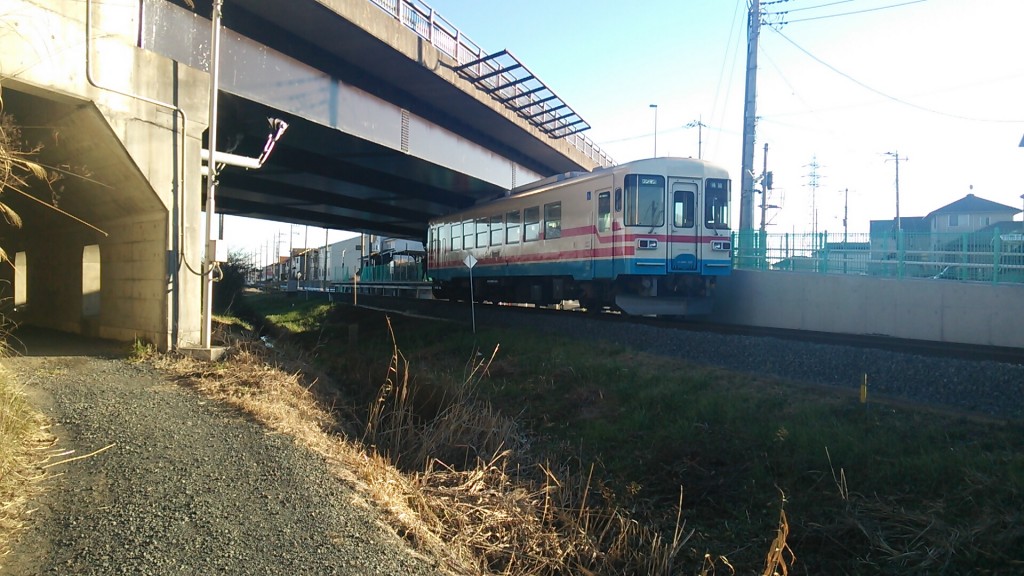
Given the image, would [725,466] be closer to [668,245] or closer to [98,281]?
[668,245]

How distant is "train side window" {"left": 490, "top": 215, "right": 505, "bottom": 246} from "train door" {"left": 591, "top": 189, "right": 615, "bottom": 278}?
5.24 metres

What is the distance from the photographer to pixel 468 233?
2244cm

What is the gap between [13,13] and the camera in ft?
24.3

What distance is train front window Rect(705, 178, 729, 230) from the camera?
14406 millimetres

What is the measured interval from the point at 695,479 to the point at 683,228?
7666 millimetres

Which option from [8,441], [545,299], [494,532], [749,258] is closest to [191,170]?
[8,441]

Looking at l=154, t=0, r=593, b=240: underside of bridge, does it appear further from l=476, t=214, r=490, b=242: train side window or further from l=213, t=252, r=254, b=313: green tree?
l=213, t=252, r=254, b=313: green tree

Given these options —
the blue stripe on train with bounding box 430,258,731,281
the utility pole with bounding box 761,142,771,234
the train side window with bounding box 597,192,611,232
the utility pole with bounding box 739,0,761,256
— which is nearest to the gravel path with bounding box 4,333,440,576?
the blue stripe on train with bounding box 430,258,731,281

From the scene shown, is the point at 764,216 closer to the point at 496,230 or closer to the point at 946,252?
the point at 496,230

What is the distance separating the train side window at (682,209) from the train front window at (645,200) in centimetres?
32

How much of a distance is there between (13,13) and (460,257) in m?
16.1

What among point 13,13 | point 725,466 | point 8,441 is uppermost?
point 13,13

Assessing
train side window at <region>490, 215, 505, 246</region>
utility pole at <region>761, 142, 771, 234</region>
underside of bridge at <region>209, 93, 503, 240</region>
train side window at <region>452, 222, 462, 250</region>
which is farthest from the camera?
utility pole at <region>761, 142, 771, 234</region>

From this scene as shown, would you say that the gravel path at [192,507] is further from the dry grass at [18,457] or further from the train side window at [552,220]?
the train side window at [552,220]
